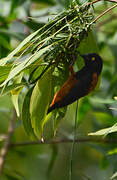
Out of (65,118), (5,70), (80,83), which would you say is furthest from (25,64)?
(65,118)

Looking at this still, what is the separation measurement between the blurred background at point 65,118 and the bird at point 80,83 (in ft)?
1.61

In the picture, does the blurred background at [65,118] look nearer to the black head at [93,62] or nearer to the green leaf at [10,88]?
the black head at [93,62]

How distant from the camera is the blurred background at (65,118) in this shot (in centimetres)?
204

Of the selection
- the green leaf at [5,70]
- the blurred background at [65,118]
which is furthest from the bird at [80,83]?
the blurred background at [65,118]

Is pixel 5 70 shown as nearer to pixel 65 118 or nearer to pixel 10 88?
pixel 10 88

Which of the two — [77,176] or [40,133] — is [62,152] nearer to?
[77,176]

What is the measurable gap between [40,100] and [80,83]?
15 cm

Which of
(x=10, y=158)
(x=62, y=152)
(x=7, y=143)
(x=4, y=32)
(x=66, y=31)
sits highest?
(x=66, y=31)

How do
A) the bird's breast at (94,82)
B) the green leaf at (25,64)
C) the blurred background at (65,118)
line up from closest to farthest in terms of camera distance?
the green leaf at (25,64), the bird's breast at (94,82), the blurred background at (65,118)

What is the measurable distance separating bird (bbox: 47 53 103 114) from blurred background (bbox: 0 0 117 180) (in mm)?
489

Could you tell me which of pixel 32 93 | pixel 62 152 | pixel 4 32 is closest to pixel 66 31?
pixel 32 93

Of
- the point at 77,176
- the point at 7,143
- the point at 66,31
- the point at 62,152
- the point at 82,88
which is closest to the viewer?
the point at 66,31

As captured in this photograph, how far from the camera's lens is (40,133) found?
1.13 meters

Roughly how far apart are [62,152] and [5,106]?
51.7 inches
